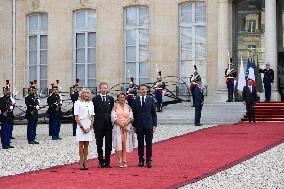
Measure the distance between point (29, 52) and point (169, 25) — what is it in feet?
26.1

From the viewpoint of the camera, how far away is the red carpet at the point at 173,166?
12.4 metres

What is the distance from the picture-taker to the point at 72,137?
23719 millimetres

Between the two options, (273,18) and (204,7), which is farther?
(204,7)

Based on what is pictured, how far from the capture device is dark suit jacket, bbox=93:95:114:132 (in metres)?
14.9

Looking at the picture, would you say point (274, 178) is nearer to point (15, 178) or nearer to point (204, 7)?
point (15, 178)

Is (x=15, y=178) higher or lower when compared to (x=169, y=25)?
lower

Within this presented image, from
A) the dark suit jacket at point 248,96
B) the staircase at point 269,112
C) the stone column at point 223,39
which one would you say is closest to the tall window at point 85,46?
the stone column at point 223,39

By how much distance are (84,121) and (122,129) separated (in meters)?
0.80

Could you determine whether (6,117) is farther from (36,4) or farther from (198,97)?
(36,4)

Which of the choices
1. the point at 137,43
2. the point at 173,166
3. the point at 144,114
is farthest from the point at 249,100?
the point at 144,114

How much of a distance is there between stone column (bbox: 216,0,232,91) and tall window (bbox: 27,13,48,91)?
32.1 ft

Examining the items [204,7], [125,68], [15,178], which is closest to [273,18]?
[204,7]

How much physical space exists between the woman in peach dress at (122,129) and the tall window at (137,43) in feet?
68.2

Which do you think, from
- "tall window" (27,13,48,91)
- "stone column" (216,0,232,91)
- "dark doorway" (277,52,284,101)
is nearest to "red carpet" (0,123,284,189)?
"stone column" (216,0,232,91)
